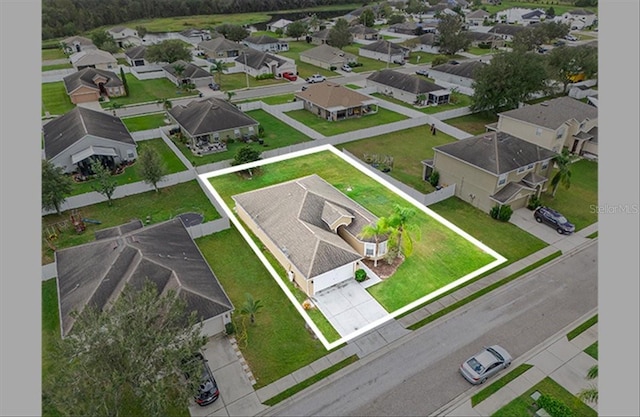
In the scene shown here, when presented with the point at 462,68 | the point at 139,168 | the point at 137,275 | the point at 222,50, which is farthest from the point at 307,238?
the point at 222,50

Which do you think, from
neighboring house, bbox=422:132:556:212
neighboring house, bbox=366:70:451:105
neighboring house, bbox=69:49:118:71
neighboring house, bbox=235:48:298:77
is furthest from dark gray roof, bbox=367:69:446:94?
neighboring house, bbox=69:49:118:71

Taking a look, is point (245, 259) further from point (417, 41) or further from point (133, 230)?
point (417, 41)

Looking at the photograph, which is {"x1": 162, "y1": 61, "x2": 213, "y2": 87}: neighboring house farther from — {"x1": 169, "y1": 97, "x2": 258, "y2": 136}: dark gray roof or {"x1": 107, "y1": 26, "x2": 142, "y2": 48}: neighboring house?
{"x1": 107, "y1": 26, "x2": 142, "y2": 48}: neighboring house

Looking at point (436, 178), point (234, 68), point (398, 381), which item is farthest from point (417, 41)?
point (398, 381)

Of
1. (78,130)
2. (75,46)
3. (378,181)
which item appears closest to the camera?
(378,181)

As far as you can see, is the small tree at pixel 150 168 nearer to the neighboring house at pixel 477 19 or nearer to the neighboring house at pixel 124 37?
the neighboring house at pixel 124 37

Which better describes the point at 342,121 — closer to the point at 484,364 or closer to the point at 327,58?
the point at 327,58

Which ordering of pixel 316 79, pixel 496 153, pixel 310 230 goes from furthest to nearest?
pixel 316 79 → pixel 496 153 → pixel 310 230
